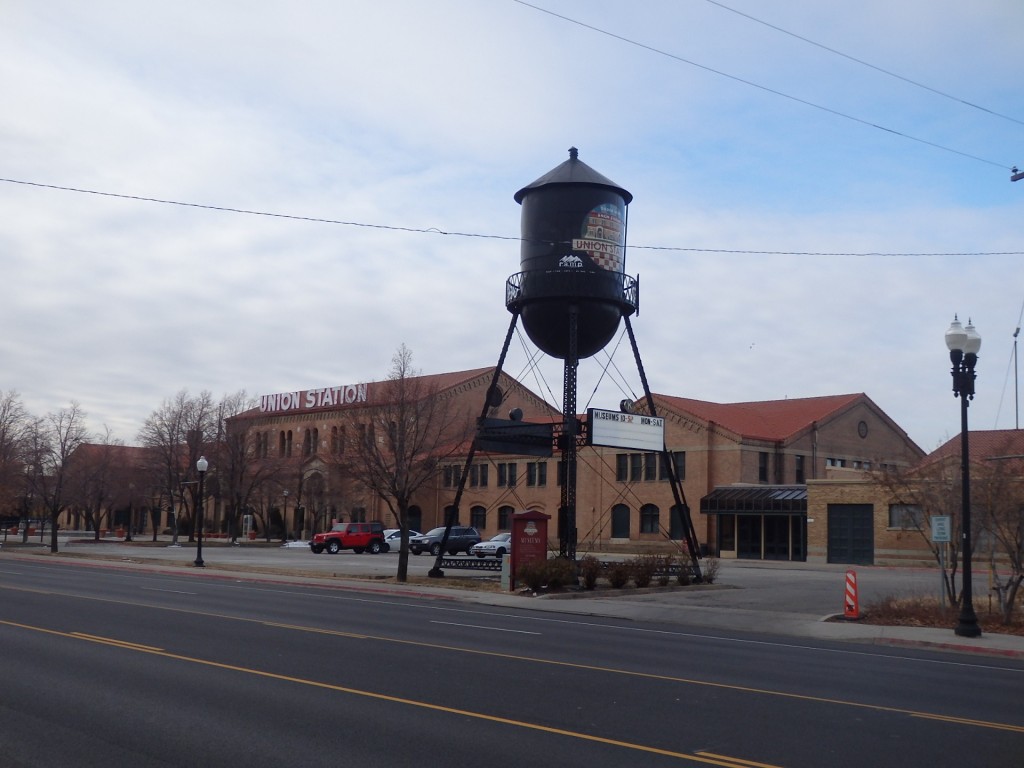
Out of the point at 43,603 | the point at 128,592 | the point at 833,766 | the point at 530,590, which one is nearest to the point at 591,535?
the point at 530,590

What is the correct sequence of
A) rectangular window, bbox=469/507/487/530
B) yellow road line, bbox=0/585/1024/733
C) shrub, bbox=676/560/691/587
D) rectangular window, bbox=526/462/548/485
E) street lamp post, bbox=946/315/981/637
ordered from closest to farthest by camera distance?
yellow road line, bbox=0/585/1024/733
street lamp post, bbox=946/315/981/637
shrub, bbox=676/560/691/587
rectangular window, bbox=526/462/548/485
rectangular window, bbox=469/507/487/530

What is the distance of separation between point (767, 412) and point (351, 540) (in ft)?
89.4

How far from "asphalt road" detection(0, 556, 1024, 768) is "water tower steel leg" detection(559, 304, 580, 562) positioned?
10313 millimetres

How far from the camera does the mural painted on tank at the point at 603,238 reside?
2923 centimetres

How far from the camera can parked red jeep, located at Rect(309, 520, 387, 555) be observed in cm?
5572

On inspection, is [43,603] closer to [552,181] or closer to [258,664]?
[258,664]

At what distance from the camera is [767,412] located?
64000 mm

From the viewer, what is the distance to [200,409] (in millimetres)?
72875

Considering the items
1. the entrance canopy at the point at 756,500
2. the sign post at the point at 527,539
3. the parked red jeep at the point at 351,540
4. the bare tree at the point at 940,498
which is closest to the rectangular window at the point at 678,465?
the entrance canopy at the point at 756,500

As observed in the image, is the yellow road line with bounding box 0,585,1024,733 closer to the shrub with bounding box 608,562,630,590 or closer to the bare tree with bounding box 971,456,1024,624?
the bare tree with bounding box 971,456,1024,624

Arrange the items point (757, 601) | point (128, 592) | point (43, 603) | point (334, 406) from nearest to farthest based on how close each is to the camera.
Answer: point (43, 603) < point (128, 592) < point (757, 601) < point (334, 406)

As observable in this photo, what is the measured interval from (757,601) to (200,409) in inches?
2180

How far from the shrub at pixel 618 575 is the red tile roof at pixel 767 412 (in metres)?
29.1

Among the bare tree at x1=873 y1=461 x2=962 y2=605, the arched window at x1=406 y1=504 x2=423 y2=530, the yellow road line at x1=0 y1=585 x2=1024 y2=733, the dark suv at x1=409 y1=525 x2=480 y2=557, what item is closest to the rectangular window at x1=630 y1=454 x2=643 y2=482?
the dark suv at x1=409 y1=525 x2=480 y2=557
